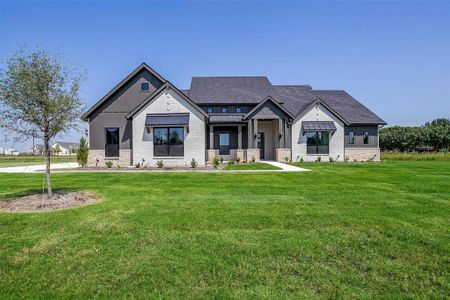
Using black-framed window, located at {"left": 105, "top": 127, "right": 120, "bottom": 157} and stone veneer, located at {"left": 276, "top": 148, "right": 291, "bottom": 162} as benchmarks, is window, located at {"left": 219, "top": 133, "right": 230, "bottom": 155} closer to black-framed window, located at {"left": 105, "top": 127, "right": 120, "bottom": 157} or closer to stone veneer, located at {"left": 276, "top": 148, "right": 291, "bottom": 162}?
stone veneer, located at {"left": 276, "top": 148, "right": 291, "bottom": 162}

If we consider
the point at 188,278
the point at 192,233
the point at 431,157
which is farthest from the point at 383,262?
the point at 431,157

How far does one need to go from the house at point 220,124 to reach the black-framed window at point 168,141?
0.09 metres

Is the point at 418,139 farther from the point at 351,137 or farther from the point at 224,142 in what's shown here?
the point at 224,142

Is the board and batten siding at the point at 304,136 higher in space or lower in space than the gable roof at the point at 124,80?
lower

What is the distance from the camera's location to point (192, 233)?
5.94 metres

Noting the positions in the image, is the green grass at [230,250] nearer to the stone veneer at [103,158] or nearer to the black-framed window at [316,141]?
the stone veneer at [103,158]

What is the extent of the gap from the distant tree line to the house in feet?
118

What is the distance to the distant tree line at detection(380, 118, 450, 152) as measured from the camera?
57844mm

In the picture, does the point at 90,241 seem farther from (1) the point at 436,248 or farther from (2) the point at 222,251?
(1) the point at 436,248

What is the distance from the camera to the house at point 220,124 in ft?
78.3

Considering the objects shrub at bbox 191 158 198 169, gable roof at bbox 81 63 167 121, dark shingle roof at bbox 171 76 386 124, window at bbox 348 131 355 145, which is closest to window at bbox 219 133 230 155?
dark shingle roof at bbox 171 76 386 124

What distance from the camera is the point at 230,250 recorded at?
5.07 meters

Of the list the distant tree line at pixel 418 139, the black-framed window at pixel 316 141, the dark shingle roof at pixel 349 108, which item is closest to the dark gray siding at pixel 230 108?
the black-framed window at pixel 316 141

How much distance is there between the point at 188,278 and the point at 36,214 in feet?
19.5
